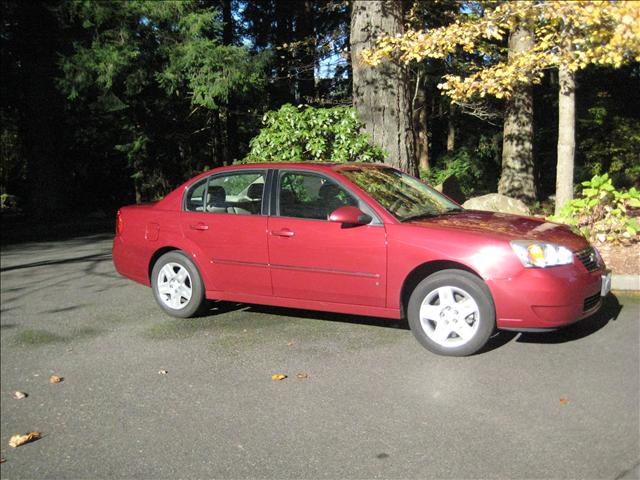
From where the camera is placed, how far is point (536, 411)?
3910mm

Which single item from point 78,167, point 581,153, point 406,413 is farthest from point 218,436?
point 78,167

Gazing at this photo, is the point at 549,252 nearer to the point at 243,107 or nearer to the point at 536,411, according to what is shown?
the point at 536,411

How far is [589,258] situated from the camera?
5043 millimetres

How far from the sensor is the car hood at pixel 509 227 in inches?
191

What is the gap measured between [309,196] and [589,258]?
2.39 metres

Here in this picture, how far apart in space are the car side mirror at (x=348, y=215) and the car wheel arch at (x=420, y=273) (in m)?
0.60

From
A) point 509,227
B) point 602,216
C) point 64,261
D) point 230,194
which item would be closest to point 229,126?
point 64,261

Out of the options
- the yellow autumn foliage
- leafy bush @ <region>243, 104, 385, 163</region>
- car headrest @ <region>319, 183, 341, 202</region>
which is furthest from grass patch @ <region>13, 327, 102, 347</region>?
the yellow autumn foliage

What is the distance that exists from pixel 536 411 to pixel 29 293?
6.92 meters

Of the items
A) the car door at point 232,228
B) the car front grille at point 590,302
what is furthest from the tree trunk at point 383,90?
the car front grille at point 590,302

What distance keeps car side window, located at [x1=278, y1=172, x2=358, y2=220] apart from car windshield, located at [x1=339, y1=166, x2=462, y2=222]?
179 mm

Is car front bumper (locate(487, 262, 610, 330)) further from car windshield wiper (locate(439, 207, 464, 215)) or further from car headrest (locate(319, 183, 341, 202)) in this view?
car headrest (locate(319, 183, 341, 202))

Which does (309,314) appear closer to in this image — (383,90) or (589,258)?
(589,258)

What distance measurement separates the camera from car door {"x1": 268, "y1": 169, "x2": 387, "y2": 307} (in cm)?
515
